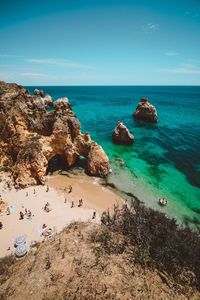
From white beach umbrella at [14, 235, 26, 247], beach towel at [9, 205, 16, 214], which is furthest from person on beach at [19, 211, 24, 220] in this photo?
white beach umbrella at [14, 235, 26, 247]

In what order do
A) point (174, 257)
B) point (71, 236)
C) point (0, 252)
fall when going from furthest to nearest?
point (0, 252) → point (71, 236) → point (174, 257)

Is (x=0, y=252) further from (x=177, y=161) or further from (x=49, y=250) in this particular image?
(x=177, y=161)

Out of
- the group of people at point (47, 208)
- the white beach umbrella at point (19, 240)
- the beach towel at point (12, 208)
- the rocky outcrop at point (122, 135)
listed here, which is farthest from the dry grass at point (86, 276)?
the rocky outcrop at point (122, 135)

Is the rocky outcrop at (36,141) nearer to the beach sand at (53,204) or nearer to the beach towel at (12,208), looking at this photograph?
the beach sand at (53,204)

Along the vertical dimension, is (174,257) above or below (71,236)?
above

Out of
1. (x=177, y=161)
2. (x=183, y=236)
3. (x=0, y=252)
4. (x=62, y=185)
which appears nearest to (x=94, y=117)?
(x=177, y=161)

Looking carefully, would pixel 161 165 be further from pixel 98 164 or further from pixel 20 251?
pixel 20 251
